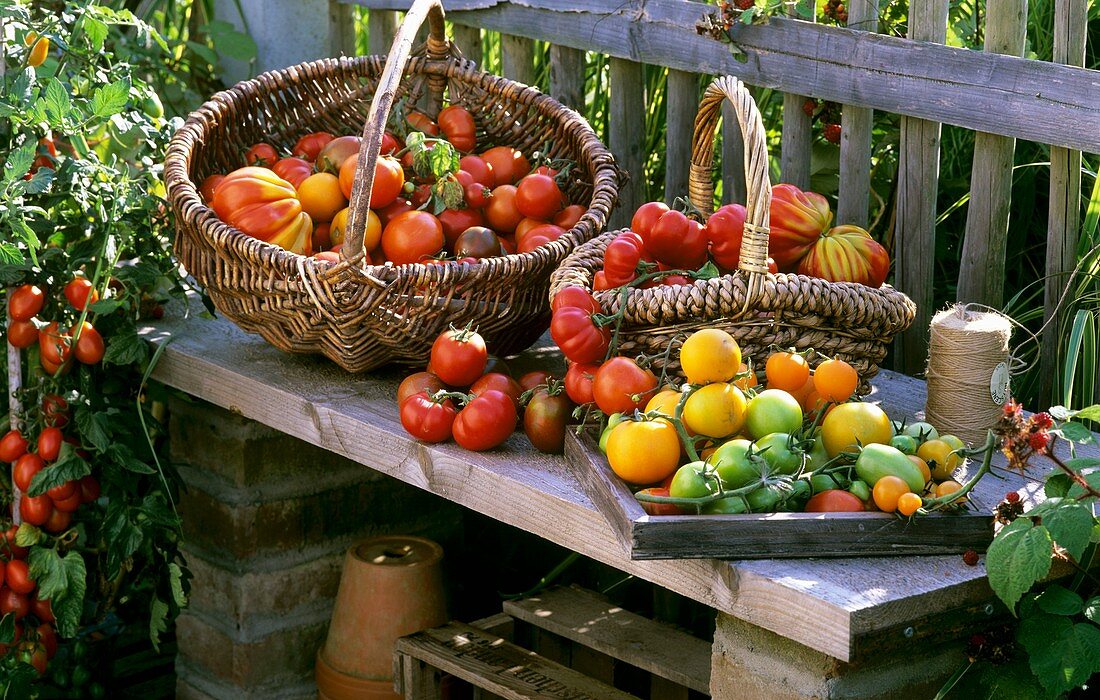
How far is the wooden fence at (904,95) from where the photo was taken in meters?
2.19

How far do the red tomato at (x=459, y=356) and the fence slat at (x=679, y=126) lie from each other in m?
0.85

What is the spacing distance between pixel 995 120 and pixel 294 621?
177 centimetres

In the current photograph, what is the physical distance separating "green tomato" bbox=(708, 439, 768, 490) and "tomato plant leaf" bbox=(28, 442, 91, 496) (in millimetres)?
1322

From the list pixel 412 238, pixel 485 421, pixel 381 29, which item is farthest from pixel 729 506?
pixel 381 29

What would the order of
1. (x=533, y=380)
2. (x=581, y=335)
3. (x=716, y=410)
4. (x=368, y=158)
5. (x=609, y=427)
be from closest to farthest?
(x=716, y=410) → (x=609, y=427) → (x=581, y=335) → (x=368, y=158) → (x=533, y=380)

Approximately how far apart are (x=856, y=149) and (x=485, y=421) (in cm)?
→ 96

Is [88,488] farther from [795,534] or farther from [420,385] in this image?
[795,534]

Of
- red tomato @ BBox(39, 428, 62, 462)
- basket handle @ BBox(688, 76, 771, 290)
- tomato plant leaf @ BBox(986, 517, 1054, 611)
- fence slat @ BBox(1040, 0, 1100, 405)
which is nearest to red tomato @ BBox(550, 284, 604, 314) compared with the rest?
basket handle @ BBox(688, 76, 771, 290)

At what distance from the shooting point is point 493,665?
2.42 m

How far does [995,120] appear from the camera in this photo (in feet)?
7.36

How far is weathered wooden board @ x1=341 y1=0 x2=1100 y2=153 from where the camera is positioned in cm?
216

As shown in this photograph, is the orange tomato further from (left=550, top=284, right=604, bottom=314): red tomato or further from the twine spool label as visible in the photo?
the twine spool label

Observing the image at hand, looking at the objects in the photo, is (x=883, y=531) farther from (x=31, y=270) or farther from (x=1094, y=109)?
(x=31, y=270)

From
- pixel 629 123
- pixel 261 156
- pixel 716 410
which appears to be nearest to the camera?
pixel 716 410
